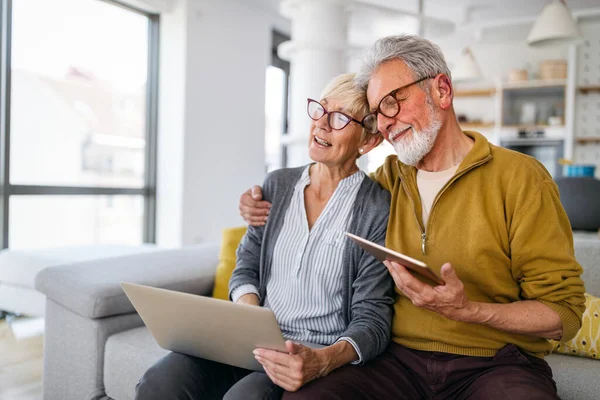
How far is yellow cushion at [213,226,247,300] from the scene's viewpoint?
2.00m

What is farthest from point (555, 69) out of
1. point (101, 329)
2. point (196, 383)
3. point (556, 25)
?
point (196, 383)

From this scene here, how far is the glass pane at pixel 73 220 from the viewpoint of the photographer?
3863mm

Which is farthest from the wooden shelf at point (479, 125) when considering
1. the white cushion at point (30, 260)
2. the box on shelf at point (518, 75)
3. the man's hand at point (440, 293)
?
the man's hand at point (440, 293)

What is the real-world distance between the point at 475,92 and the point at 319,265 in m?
6.09

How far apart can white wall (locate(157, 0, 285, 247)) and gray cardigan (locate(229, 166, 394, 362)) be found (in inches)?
127

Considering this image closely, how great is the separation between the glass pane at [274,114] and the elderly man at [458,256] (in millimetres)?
4715

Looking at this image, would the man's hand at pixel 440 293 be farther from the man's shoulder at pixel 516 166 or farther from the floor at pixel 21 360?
the floor at pixel 21 360

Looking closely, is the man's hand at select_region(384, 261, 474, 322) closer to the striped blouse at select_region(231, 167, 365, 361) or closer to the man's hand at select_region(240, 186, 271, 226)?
the striped blouse at select_region(231, 167, 365, 361)

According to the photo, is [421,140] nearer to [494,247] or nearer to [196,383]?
[494,247]

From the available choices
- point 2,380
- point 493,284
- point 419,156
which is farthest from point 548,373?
point 2,380

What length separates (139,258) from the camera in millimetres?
2086

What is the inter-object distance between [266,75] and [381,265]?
4.61 meters

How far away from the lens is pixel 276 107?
20.5 ft

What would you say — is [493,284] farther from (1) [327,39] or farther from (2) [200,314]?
(1) [327,39]
